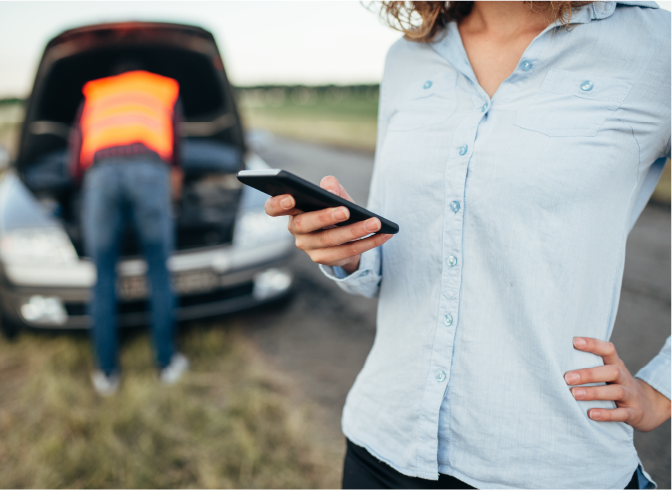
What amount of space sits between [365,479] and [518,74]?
933 mm

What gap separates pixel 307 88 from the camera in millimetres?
41344

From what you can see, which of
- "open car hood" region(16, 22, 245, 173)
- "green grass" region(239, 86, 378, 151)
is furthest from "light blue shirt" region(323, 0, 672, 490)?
"green grass" region(239, 86, 378, 151)

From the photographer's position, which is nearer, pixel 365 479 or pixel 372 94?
pixel 365 479

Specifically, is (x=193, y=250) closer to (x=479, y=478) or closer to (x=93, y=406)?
(x=93, y=406)

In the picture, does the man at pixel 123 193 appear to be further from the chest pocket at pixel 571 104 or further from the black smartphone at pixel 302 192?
the chest pocket at pixel 571 104

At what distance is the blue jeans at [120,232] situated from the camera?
2.54m

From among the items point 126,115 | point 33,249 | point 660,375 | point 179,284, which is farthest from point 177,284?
point 660,375

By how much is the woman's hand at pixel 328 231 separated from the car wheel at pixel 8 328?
2844mm

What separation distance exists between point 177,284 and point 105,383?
703 millimetres

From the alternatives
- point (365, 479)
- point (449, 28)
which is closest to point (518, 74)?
point (449, 28)

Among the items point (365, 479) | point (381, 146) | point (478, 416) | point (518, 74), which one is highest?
point (518, 74)

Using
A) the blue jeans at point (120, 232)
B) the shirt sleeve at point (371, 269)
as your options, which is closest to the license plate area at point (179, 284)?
the blue jeans at point (120, 232)

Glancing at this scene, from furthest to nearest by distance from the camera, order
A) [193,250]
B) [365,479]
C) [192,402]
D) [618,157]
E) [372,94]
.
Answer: [372,94], [193,250], [192,402], [365,479], [618,157]

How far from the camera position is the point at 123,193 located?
8.56 ft
